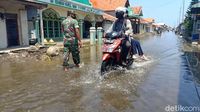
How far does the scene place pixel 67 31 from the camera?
8.12 metres

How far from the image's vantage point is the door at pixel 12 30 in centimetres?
1495

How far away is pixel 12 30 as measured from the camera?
1535 centimetres

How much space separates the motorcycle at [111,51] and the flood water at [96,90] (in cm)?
26

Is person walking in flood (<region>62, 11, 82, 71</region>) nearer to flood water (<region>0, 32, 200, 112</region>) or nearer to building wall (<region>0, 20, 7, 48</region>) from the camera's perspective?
flood water (<region>0, 32, 200, 112</region>)

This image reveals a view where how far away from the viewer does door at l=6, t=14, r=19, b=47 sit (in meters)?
15.0

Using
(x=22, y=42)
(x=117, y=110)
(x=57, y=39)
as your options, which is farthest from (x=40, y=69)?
(x=57, y=39)

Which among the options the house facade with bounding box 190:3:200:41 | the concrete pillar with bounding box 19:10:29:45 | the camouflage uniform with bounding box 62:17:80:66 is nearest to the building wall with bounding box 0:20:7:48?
the concrete pillar with bounding box 19:10:29:45

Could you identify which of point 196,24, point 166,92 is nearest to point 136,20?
point 196,24

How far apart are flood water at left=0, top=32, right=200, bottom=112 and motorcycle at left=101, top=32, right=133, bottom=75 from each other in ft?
0.87

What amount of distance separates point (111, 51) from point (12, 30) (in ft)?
34.1

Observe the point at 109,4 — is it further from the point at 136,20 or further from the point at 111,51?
the point at 111,51

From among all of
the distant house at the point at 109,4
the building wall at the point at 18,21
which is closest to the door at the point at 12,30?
the building wall at the point at 18,21

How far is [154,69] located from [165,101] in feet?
12.3

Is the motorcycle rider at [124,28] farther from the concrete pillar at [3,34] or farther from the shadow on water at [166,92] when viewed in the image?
the concrete pillar at [3,34]
